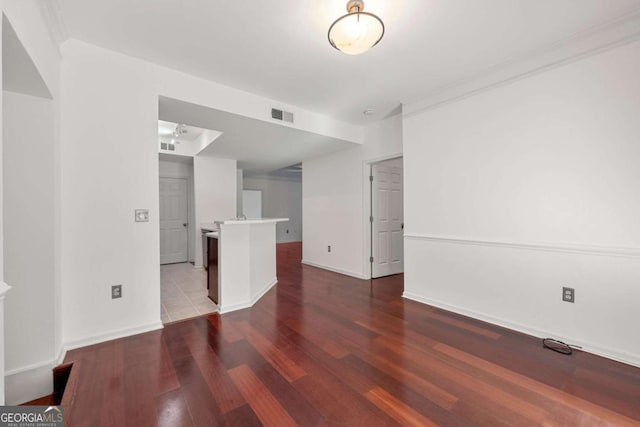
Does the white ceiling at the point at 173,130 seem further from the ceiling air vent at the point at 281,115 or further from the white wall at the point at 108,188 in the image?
the white wall at the point at 108,188

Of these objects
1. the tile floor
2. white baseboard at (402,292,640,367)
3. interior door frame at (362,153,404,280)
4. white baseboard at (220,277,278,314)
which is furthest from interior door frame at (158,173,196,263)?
white baseboard at (402,292,640,367)

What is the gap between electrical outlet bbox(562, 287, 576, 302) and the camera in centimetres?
238

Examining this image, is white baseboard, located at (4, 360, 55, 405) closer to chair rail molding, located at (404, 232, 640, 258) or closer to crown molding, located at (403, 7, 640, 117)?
chair rail molding, located at (404, 232, 640, 258)

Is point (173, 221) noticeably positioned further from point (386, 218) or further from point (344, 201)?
point (386, 218)

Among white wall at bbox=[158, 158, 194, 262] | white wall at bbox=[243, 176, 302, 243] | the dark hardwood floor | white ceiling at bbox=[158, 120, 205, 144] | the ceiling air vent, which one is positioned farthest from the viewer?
white wall at bbox=[243, 176, 302, 243]

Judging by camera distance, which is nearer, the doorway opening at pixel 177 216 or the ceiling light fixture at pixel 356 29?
the ceiling light fixture at pixel 356 29

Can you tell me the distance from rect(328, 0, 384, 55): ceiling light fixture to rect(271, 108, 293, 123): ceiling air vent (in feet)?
5.32

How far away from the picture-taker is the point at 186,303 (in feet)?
11.4

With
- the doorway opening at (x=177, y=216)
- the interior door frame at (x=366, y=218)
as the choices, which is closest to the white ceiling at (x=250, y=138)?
the interior door frame at (x=366, y=218)

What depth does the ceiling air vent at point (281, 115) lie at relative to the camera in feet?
11.5

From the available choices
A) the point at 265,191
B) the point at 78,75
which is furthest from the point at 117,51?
the point at 265,191

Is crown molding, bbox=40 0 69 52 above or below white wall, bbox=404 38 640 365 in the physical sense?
above

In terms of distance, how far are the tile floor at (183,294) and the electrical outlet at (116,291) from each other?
0.57 metres

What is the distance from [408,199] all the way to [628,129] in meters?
2.01
